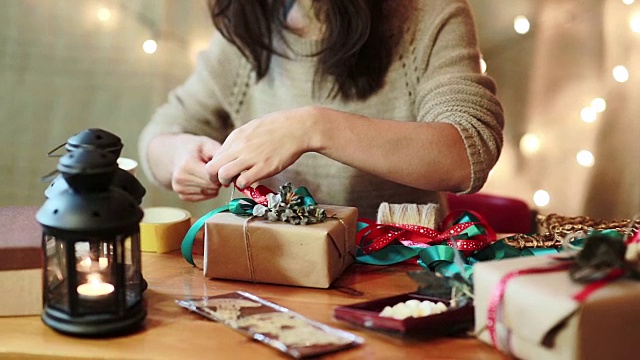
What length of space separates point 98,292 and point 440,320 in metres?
0.37

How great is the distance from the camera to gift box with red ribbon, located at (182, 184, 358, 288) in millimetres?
1002

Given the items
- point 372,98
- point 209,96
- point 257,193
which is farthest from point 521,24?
point 257,193

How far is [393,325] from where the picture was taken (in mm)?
832

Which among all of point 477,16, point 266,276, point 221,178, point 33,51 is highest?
point 477,16

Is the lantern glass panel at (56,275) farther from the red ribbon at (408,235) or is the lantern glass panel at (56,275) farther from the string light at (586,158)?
the string light at (586,158)

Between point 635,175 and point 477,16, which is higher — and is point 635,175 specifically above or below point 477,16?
below

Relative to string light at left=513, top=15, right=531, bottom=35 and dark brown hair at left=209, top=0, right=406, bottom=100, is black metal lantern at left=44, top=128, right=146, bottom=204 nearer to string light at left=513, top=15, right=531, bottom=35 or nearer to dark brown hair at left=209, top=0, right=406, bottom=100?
dark brown hair at left=209, top=0, right=406, bottom=100

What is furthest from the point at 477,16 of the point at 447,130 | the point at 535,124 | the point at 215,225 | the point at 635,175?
the point at 215,225

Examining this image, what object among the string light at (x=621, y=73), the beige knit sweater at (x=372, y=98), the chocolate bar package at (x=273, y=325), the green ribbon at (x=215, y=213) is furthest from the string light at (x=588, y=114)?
the chocolate bar package at (x=273, y=325)

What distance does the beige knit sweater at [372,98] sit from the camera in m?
1.31

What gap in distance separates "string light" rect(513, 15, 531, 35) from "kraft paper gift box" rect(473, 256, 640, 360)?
4.84ft

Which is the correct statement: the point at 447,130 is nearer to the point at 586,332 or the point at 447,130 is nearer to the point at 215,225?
the point at 215,225

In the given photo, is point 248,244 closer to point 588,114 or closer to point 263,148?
point 263,148

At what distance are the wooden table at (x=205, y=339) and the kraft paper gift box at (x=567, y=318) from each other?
70mm
